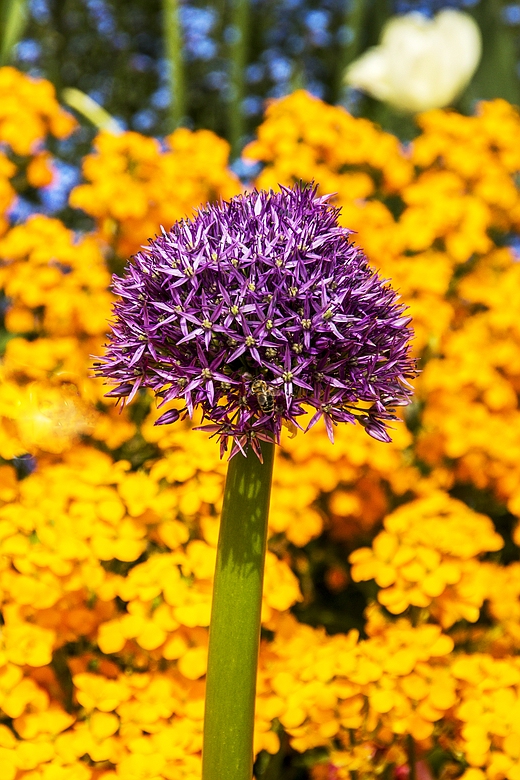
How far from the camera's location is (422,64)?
5.11ft

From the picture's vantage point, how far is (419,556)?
736 millimetres

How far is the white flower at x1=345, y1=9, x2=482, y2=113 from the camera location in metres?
1.55

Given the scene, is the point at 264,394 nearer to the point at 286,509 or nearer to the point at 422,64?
the point at 286,509

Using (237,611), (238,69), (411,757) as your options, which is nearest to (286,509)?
(411,757)

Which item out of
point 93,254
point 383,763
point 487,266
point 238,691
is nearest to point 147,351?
point 238,691

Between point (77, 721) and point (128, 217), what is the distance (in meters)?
0.54

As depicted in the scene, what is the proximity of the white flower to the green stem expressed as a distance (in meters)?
1.21

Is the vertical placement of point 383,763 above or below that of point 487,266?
below

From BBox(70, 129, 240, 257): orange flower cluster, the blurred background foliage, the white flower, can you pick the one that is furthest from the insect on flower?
the blurred background foliage

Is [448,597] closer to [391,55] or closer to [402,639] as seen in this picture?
[402,639]

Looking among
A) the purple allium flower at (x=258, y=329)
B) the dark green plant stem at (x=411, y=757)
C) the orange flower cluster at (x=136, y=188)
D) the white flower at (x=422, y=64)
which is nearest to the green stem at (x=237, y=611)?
the purple allium flower at (x=258, y=329)

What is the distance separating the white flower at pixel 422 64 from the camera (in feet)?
5.10

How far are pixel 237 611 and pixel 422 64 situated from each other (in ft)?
4.14

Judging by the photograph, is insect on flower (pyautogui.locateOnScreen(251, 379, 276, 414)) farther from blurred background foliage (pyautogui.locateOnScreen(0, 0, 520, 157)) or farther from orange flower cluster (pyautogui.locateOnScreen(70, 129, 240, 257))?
blurred background foliage (pyautogui.locateOnScreen(0, 0, 520, 157))
